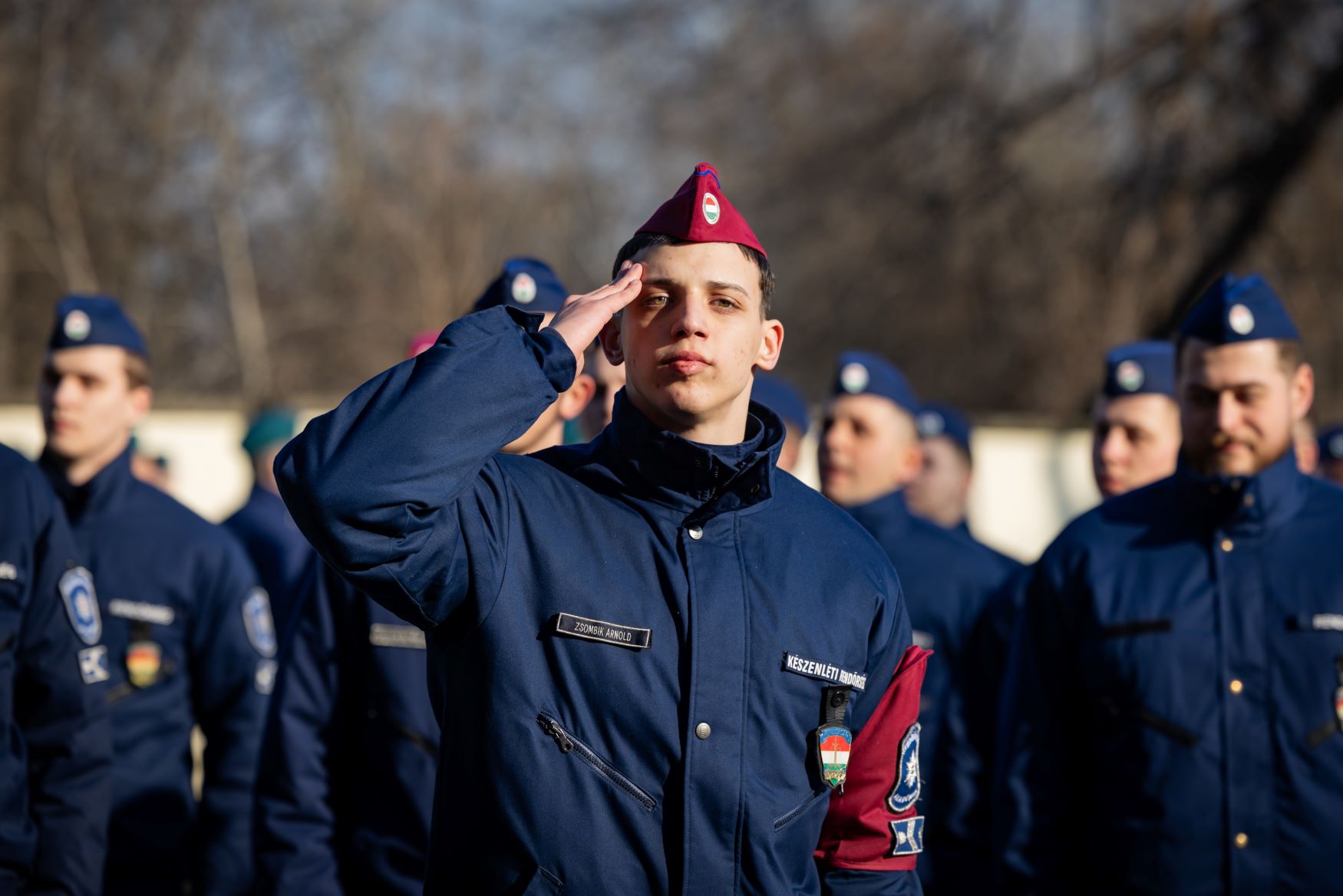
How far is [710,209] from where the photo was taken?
305 cm

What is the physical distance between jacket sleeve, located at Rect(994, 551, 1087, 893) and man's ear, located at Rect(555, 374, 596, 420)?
1.40 meters

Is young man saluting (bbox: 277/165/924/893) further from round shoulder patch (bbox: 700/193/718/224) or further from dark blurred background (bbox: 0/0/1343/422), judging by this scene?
dark blurred background (bbox: 0/0/1343/422)

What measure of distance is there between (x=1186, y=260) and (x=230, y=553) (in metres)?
13.2

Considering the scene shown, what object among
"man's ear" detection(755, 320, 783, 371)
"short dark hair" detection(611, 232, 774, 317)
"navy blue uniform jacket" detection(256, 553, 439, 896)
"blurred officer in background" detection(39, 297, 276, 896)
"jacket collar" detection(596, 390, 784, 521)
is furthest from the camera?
"blurred officer in background" detection(39, 297, 276, 896)

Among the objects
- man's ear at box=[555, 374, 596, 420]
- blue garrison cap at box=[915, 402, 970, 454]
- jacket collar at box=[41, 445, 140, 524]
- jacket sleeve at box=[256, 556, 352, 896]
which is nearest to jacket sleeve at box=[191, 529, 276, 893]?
jacket collar at box=[41, 445, 140, 524]

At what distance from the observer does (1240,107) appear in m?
15.5

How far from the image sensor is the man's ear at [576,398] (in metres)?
4.30

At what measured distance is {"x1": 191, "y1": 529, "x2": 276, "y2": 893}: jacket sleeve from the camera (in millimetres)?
5066

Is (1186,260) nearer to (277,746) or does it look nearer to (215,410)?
(215,410)

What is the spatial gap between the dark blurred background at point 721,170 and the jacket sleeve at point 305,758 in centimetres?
1087

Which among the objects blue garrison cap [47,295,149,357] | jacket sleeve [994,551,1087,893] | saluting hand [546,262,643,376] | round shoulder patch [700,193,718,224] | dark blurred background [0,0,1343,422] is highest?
dark blurred background [0,0,1343,422]

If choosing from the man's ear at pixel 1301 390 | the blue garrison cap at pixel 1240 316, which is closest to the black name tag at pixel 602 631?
the blue garrison cap at pixel 1240 316

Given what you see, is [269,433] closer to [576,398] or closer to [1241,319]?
[576,398]

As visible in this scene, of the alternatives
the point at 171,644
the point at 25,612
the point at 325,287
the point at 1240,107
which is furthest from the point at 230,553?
the point at 325,287
